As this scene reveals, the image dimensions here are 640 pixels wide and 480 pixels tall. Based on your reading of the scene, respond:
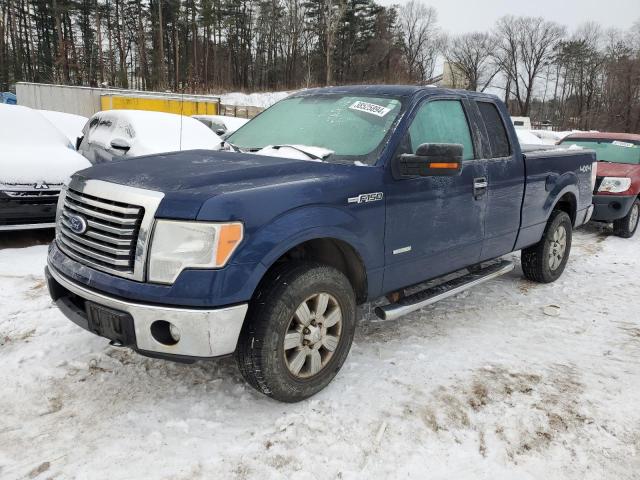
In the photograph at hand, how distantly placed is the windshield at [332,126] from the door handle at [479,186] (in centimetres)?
89

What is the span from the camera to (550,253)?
5094mm

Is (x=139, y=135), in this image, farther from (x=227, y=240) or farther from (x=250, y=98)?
(x=250, y=98)

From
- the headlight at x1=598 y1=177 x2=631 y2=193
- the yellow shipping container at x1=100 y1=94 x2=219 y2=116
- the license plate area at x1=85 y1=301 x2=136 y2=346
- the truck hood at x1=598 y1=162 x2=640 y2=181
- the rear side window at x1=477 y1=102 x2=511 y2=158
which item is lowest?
the license plate area at x1=85 y1=301 x2=136 y2=346

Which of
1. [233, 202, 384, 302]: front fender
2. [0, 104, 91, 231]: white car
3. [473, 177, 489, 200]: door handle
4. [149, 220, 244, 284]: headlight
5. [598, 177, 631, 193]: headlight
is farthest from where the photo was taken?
[598, 177, 631, 193]: headlight

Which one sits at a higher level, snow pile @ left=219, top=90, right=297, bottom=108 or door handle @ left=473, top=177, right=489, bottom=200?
snow pile @ left=219, top=90, right=297, bottom=108

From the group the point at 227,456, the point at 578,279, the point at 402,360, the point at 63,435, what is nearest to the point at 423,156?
the point at 402,360

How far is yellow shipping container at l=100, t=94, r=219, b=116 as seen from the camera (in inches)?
808

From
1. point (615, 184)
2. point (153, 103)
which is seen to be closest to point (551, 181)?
point (615, 184)

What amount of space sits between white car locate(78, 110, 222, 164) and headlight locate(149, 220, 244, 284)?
18.0 feet

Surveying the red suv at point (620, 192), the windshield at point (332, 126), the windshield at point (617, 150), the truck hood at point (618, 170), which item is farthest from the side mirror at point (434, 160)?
the windshield at point (617, 150)

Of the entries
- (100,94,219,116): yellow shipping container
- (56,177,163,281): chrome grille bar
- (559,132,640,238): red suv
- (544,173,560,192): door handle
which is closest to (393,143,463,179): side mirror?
(56,177,163,281): chrome grille bar

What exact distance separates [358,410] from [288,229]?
1111 mm

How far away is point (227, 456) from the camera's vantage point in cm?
231

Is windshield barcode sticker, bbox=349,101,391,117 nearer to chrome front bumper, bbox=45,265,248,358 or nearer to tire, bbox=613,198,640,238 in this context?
chrome front bumper, bbox=45,265,248,358
